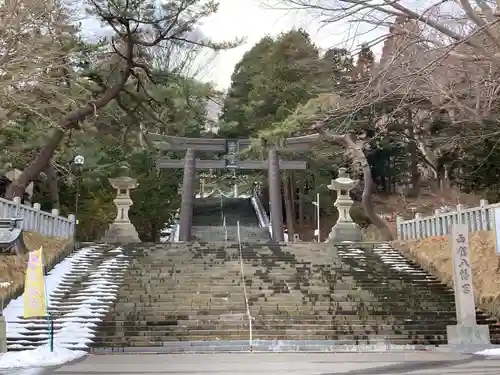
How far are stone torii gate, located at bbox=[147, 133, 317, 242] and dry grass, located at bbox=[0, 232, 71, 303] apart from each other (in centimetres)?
739

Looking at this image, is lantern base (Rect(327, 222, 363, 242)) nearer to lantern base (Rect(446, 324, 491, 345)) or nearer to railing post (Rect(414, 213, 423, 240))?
railing post (Rect(414, 213, 423, 240))

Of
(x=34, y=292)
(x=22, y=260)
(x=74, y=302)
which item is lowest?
(x=74, y=302)

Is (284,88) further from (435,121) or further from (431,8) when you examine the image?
(431,8)

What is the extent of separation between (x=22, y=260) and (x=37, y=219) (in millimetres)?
3299

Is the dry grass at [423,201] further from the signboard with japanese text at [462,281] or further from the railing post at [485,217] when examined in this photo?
the signboard with japanese text at [462,281]

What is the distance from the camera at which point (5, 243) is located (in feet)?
35.0

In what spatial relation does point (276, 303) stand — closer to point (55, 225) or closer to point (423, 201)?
point (55, 225)

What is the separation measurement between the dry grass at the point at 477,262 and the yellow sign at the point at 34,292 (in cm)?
875

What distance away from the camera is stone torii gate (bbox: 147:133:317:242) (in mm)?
23250

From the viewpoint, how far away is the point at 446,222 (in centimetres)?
1658

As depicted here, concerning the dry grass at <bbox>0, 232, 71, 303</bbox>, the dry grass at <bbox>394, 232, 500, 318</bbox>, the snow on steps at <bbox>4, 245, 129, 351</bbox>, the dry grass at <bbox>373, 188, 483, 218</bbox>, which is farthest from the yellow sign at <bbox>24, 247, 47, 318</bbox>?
the dry grass at <bbox>373, 188, 483, 218</bbox>

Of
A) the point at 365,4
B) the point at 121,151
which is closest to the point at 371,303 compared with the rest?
the point at 365,4

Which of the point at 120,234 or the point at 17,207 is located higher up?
the point at 17,207

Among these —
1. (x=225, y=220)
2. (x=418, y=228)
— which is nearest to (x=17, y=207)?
(x=418, y=228)
